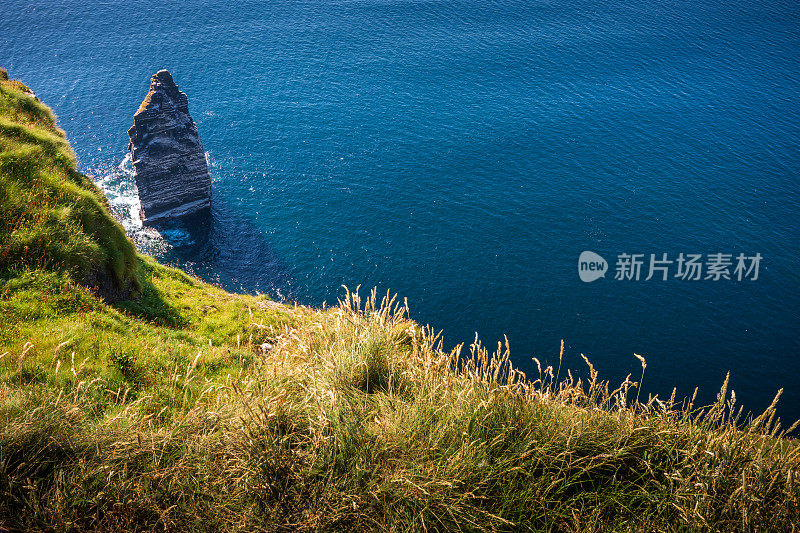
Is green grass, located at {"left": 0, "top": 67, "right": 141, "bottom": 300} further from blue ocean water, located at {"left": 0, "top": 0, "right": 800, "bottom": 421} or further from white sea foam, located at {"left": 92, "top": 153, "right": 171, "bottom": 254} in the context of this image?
white sea foam, located at {"left": 92, "top": 153, "right": 171, "bottom": 254}

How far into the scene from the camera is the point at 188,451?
28.4 ft

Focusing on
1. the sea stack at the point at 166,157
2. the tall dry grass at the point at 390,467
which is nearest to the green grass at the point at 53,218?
the tall dry grass at the point at 390,467

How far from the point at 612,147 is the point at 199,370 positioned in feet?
220

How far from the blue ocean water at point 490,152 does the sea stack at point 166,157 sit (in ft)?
12.0

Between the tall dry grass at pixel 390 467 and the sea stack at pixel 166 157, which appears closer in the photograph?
the tall dry grass at pixel 390 467

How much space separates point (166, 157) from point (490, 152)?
41.6 meters

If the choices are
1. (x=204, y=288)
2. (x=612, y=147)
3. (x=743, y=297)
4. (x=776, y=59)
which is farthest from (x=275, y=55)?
(x=776, y=59)

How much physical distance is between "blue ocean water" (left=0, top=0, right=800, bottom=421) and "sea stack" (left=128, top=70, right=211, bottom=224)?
→ 12.0ft

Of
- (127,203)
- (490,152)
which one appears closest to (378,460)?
(127,203)

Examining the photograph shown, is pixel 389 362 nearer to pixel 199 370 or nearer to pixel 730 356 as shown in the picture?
pixel 199 370

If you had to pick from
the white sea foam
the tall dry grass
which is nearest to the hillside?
the tall dry grass

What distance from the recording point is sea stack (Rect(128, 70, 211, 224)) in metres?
52.0

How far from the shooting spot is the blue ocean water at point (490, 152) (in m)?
43.9

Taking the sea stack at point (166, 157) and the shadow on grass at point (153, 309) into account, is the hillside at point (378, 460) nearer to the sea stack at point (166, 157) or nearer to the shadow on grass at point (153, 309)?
the shadow on grass at point (153, 309)
